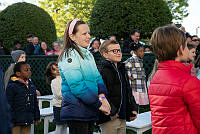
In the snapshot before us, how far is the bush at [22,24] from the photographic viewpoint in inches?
558

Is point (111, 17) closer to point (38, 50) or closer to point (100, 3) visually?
point (100, 3)

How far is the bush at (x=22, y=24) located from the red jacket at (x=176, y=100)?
1259cm

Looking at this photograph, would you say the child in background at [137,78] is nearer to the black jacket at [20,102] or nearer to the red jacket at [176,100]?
the black jacket at [20,102]

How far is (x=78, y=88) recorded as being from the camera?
2926 mm

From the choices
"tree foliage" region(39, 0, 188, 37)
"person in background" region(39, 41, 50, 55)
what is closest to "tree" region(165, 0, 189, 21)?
"tree foliage" region(39, 0, 188, 37)

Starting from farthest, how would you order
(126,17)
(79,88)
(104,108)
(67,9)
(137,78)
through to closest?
(67,9)
(126,17)
(137,78)
(104,108)
(79,88)

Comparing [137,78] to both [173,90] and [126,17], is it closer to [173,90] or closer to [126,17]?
[126,17]

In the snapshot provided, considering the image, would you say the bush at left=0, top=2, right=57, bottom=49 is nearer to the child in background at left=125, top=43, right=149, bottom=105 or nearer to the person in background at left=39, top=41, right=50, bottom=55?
the person in background at left=39, top=41, right=50, bottom=55

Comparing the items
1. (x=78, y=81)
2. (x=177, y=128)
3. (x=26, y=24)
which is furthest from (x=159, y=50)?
(x=26, y=24)

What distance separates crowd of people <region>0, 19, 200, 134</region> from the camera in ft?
7.67

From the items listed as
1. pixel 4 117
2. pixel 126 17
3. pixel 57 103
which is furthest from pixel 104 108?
pixel 126 17

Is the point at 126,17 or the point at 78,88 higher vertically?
the point at 126,17

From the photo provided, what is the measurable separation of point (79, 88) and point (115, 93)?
40.8 inches

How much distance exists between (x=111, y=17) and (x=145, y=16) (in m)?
1.29
